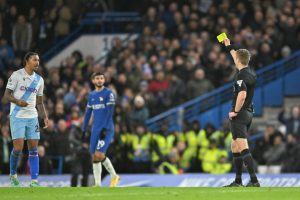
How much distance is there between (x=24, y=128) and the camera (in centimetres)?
1672

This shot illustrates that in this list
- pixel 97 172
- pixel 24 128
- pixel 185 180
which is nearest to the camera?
pixel 24 128

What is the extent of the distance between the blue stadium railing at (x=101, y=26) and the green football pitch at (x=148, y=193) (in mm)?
15344

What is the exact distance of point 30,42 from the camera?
29.8 metres

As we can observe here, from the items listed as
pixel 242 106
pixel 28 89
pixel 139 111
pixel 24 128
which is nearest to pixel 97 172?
pixel 24 128

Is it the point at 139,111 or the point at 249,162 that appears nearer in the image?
the point at 249,162

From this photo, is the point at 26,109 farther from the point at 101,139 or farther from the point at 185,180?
the point at 185,180

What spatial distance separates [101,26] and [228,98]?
19.7 feet

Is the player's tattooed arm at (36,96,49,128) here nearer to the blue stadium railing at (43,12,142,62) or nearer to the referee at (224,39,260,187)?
the referee at (224,39,260,187)

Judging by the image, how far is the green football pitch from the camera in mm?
14227

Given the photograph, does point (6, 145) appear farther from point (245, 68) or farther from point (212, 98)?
point (245, 68)

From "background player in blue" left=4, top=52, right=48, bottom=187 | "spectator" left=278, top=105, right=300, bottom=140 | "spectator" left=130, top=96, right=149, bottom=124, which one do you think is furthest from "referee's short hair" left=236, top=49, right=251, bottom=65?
"spectator" left=130, top=96, right=149, bottom=124

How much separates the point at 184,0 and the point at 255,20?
269 centimetres

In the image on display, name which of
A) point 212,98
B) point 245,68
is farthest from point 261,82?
point 245,68

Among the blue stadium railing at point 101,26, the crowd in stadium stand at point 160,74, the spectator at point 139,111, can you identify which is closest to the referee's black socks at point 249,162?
the crowd in stadium stand at point 160,74
